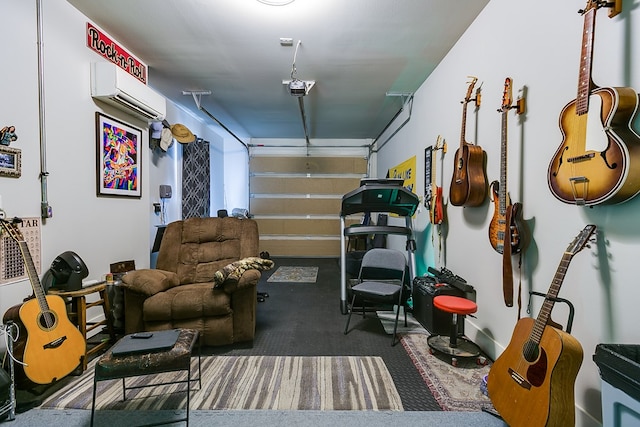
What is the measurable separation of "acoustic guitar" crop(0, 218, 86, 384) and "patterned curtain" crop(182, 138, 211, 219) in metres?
2.87

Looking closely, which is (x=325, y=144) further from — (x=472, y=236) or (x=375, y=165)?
(x=472, y=236)

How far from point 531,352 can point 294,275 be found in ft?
13.7

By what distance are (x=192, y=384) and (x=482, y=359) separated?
2168mm

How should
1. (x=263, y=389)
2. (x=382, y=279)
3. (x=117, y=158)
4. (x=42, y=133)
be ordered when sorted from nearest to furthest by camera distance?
(x=263, y=389)
(x=42, y=133)
(x=117, y=158)
(x=382, y=279)

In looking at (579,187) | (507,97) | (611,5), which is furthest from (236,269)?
(611,5)

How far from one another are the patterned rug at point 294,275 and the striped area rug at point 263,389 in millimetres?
2604

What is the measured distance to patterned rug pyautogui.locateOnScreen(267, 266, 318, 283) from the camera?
16.0 ft

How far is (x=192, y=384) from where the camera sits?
1954mm

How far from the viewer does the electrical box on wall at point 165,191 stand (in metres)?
4.02

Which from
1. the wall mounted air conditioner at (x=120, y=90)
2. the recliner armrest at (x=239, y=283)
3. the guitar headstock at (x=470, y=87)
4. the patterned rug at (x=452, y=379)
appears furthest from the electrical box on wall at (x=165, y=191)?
the guitar headstock at (x=470, y=87)

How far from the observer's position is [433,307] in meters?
2.66

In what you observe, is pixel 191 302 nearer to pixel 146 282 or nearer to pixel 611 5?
pixel 146 282

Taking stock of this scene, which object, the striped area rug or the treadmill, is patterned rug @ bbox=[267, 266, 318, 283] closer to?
the treadmill

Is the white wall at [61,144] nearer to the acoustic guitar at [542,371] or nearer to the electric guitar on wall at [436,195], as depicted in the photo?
the acoustic guitar at [542,371]
